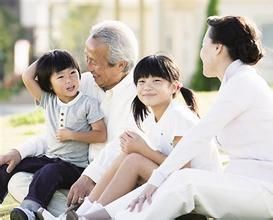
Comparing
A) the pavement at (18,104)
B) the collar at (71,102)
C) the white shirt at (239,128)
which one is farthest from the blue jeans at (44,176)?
the pavement at (18,104)

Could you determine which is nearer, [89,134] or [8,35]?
[89,134]

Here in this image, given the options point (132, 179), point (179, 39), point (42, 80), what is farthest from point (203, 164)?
point (179, 39)

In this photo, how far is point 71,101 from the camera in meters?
5.15

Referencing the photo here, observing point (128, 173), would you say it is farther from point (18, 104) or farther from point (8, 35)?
point (8, 35)

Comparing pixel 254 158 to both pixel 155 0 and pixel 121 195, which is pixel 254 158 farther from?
pixel 155 0

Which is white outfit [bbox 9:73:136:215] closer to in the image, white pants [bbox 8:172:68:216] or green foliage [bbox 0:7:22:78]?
white pants [bbox 8:172:68:216]

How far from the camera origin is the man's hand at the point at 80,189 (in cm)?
479

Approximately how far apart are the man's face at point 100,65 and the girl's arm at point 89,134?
0.78 feet

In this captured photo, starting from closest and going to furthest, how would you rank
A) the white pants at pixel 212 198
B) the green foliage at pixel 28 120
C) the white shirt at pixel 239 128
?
1. the white pants at pixel 212 198
2. the white shirt at pixel 239 128
3. the green foliage at pixel 28 120

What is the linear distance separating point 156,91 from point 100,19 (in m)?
19.1

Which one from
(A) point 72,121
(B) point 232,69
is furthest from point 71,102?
(B) point 232,69

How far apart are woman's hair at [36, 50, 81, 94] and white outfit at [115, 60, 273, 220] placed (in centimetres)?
120

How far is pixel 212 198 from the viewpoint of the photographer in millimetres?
4012

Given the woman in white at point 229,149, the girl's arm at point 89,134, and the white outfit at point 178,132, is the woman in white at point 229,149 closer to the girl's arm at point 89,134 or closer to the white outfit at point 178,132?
the white outfit at point 178,132
